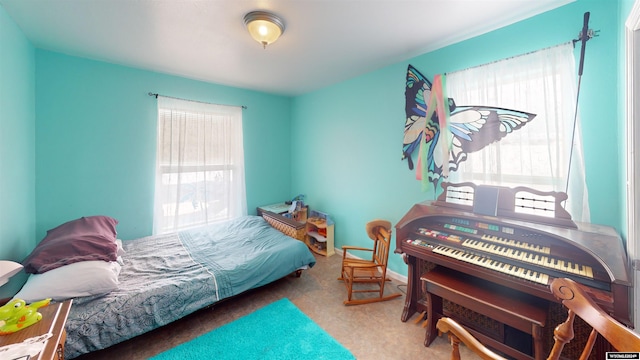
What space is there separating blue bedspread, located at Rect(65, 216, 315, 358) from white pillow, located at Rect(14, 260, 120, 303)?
0.07 meters

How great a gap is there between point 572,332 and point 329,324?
166 centimetres

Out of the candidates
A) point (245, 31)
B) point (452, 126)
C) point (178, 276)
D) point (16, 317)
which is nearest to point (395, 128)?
point (452, 126)

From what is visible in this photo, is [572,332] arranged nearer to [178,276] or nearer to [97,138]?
[178,276]

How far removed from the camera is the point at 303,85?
3646 millimetres

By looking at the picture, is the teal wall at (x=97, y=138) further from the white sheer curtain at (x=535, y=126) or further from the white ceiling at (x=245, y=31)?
the white sheer curtain at (x=535, y=126)

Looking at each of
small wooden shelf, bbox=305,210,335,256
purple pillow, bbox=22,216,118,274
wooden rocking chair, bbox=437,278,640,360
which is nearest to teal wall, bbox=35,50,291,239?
purple pillow, bbox=22,216,118,274

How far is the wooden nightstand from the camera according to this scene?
3.54 ft

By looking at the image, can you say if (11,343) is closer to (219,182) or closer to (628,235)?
(219,182)

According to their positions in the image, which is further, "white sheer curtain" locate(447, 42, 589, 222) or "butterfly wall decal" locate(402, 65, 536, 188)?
"butterfly wall decal" locate(402, 65, 536, 188)

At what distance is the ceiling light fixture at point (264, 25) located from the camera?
180 cm

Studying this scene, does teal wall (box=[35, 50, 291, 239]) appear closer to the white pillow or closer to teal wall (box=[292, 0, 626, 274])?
the white pillow

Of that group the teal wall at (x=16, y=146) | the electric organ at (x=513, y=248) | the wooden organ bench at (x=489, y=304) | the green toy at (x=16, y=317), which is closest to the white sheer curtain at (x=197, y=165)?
the teal wall at (x=16, y=146)

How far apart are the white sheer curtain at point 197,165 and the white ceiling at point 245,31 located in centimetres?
64

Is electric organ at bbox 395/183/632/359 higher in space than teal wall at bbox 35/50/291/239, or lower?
lower
